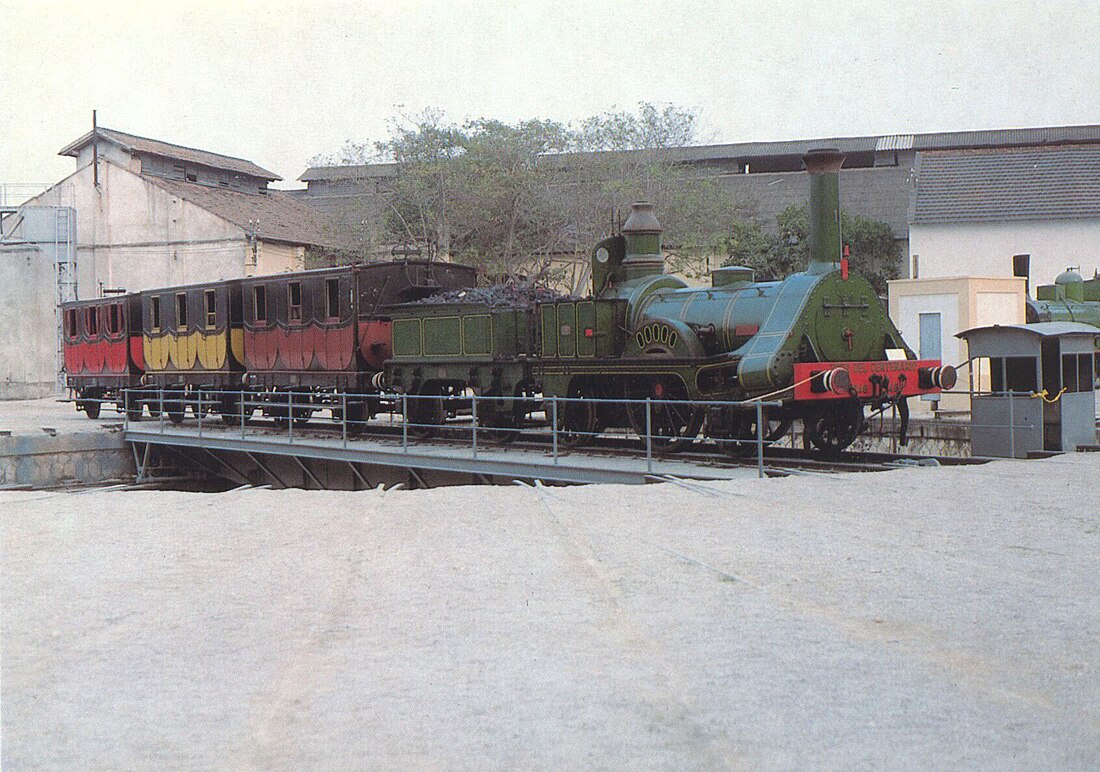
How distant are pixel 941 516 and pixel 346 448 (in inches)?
406

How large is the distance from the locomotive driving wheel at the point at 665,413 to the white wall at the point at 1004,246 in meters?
22.3

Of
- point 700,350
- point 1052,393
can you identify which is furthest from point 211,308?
point 1052,393

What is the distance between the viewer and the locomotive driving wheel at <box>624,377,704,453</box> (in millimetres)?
14852

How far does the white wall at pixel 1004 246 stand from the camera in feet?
114

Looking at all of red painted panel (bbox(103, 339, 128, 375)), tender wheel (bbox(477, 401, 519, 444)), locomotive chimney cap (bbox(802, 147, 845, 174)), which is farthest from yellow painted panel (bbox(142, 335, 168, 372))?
locomotive chimney cap (bbox(802, 147, 845, 174))

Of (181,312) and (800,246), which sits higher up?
(800,246)

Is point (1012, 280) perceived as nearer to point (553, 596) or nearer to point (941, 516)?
point (941, 516)

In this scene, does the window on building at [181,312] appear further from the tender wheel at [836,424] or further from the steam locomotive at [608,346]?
the tender wheel at [836,424]

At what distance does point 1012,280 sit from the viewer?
864 inches

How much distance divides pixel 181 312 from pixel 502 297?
401 inches

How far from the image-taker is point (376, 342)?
→ 20.4m

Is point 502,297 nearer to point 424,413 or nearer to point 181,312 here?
point 424,413

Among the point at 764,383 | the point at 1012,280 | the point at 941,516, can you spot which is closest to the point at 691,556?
the point at 941,516

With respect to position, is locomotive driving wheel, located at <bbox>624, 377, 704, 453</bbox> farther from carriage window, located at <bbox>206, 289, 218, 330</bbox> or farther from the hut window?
the hut window
